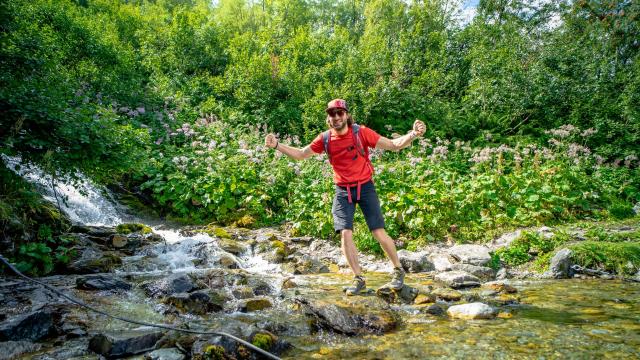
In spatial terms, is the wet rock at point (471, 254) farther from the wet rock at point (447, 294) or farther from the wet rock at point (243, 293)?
the wet rock at point (243, 293)

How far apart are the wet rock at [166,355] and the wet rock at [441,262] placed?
180 inches

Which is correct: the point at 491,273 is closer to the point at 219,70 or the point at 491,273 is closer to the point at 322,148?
the point at 322,148

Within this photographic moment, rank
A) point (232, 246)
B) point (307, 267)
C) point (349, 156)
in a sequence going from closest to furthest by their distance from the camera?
point (349, 156) < point (307, 267) < point (232, 246)

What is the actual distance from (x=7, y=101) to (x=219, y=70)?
15.1 m

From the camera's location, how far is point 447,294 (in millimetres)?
5207

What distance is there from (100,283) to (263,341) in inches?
119

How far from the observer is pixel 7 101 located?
16.0 ft

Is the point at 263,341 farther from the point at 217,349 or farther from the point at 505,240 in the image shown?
the point at 505,240

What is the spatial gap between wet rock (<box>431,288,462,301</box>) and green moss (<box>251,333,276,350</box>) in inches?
95.2

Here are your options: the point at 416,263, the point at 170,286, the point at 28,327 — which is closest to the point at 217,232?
the point at 170,286

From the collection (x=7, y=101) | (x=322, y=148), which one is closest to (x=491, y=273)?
(x=322, y=148)

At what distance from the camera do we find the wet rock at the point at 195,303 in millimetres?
4652

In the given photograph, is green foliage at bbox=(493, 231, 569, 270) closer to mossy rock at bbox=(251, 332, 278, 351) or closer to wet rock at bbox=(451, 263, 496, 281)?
wet rock at bbox=(451, 263, 496, 281)

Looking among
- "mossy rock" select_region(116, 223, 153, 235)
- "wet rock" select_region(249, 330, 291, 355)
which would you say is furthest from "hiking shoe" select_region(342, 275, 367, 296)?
"mossy rock" select_region(116, 223, 153, 235)
